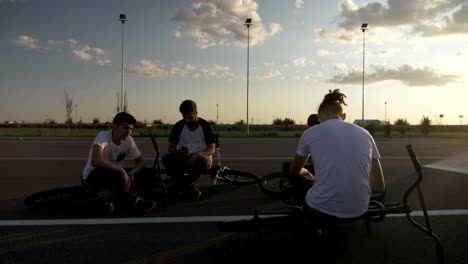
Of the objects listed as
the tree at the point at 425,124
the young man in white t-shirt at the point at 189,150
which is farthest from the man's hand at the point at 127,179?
the tree at the point at 425,124

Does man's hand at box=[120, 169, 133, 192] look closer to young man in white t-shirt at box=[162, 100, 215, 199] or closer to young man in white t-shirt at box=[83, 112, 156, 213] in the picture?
young man in white t-shirt at box=[83, 112, 156, 213]

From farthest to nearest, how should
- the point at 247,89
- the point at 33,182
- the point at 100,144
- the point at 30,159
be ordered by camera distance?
1. the point at 247,89
2. the point at 30,159
3. the point at 33,182
4. the point at 100,144

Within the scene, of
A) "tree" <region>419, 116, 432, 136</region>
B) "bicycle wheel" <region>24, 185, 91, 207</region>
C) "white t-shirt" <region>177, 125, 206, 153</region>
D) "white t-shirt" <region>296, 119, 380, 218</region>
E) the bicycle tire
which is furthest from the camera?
"tree" <region>419, 116, 432, 136</region>

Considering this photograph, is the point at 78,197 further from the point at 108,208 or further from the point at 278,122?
the point at 278,122

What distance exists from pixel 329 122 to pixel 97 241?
106 inches

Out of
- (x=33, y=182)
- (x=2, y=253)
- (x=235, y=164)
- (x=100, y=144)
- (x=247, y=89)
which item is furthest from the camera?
(x=247, y=89)

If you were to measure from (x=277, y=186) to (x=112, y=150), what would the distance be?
293 cm

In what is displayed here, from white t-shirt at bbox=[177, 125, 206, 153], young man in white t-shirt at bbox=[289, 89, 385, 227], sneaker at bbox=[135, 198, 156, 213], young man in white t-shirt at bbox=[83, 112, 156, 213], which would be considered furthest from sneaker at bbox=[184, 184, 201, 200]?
young man in white t-shirt at bbox=[289, 89, 385, 227]

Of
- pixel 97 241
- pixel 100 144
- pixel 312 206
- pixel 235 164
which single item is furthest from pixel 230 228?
pixel 235 164

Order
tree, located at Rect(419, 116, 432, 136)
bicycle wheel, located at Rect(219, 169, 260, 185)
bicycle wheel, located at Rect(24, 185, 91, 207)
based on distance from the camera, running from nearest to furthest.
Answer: bicycle wheel, located at Rect(24, 185, 91, 207) → bicycle wheel, located at Rect(219, 169, 260, 185) → tree, located at Rect(419, 116, 432, 136)

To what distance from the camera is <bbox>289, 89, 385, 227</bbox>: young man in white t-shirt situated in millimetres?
3539

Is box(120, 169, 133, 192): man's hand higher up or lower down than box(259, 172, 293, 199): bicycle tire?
higher up

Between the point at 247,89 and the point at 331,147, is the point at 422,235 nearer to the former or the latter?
the point at 331,147

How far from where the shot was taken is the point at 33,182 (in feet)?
27.6
